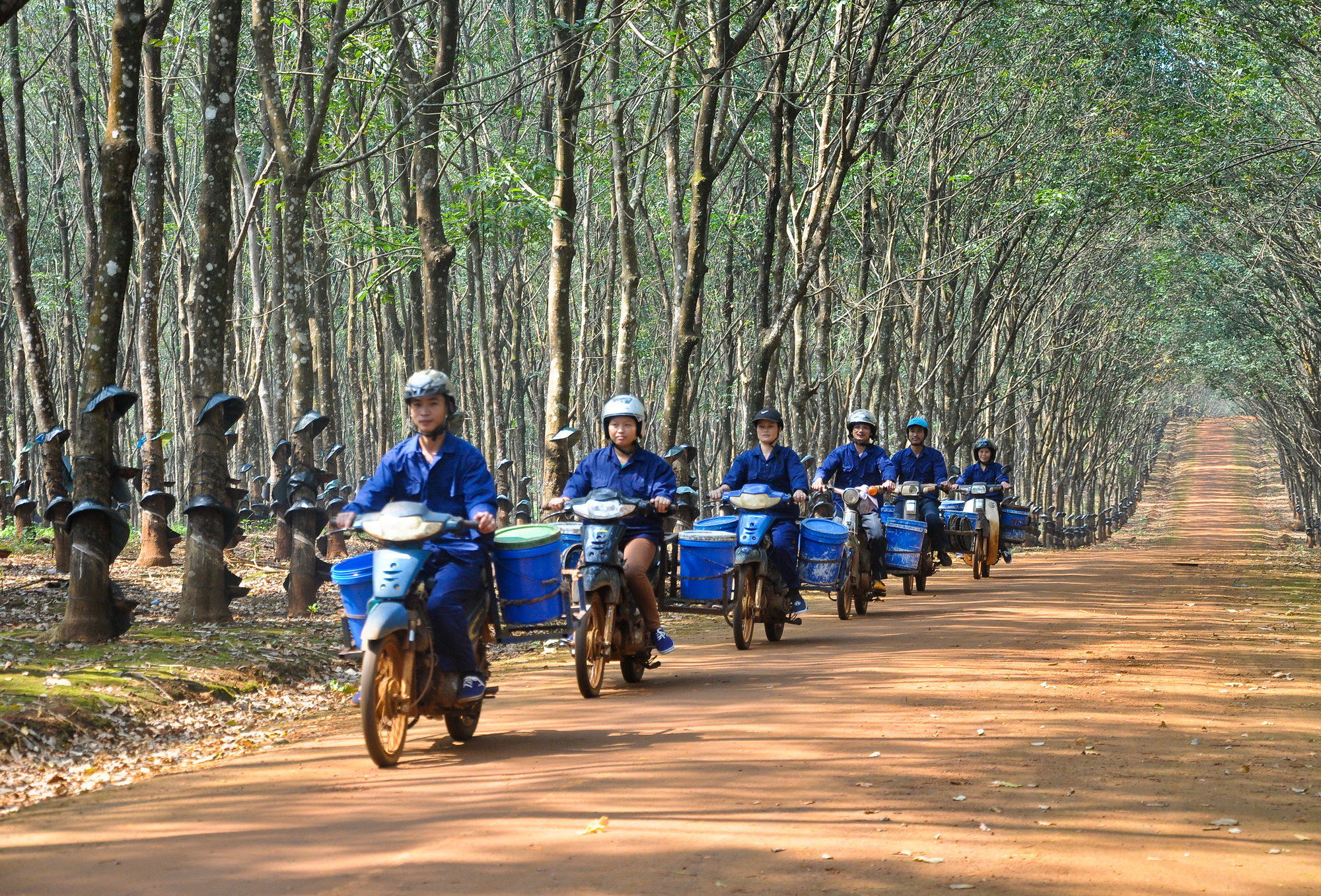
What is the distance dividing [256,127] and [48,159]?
35.3ft

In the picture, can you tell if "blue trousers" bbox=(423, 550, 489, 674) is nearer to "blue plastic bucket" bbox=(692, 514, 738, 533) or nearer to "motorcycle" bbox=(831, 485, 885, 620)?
"blue plastic bucket" bbox=(692, 514, 738, 533)

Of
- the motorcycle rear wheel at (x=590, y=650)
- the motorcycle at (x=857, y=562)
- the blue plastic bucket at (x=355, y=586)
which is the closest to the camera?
the blue plastic bucket at (x=355, y=586)

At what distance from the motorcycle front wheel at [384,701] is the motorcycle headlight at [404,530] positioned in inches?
17.9

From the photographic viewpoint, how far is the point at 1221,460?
383 ft

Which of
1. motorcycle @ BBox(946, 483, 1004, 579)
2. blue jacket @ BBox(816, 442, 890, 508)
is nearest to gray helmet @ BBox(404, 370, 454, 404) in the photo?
blue jacket @ BBox(816, 442, 890, 508)

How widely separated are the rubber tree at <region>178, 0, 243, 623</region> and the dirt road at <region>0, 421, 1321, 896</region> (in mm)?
3054

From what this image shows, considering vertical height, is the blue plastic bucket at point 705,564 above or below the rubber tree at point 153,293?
below

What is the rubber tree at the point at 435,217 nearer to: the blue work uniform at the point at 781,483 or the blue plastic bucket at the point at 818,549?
the blue work uniform at the point at 781,483

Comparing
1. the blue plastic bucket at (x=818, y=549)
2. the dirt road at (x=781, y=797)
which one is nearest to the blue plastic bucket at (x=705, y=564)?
the dirt road at (x=781, y=797)

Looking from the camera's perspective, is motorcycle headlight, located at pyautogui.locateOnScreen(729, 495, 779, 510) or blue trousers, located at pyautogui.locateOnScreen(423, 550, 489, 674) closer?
blue trousers, located at pyautogui.locateOnScreen(423, 550, 489, 674)

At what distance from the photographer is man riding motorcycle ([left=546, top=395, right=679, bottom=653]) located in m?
8.45

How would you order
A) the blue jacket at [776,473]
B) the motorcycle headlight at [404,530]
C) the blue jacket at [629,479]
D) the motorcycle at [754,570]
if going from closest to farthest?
the motorcycle headlight at [404,530]
the blue jacket at [629,479]
the motorcycle at [754,570]
the blue jacket at [776,473]

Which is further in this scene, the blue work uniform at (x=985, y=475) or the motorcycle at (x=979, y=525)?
the blue work uniform at (x=985, y=475)

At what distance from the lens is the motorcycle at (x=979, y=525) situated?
62.3 feet
